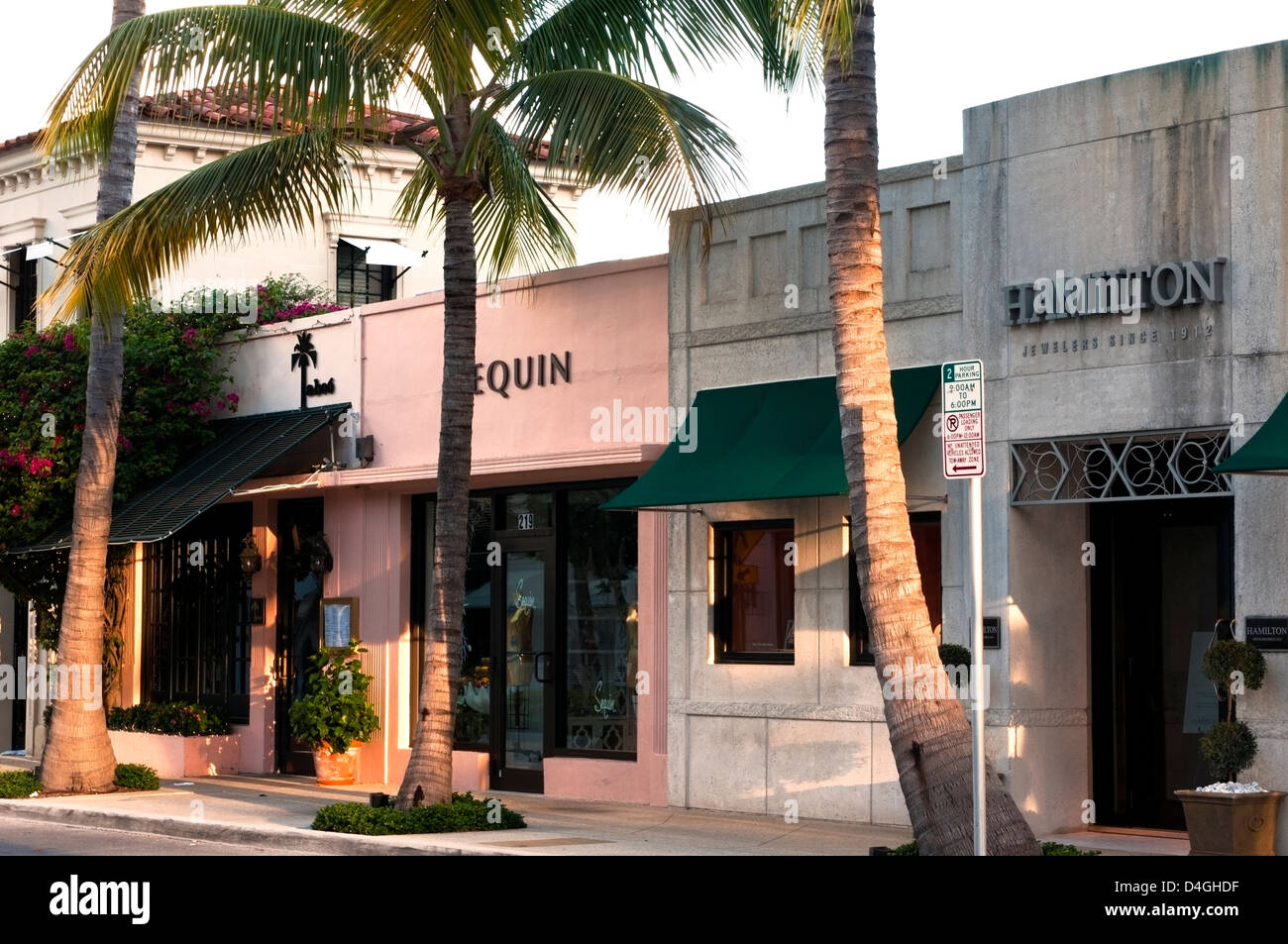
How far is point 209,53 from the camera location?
14.0 meters

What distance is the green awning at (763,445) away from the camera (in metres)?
14.5

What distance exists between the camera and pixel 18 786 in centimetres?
1756

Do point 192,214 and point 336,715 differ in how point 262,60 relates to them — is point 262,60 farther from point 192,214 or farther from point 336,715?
point 336,715

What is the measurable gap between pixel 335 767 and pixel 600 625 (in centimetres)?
362

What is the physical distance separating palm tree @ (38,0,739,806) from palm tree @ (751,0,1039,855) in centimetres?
253

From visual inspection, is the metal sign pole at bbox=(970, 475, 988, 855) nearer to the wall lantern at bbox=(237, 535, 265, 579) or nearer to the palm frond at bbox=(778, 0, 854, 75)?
the palm frond at bbox=(778, 0, 854, 75)

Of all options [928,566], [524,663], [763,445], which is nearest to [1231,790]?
[928,566]

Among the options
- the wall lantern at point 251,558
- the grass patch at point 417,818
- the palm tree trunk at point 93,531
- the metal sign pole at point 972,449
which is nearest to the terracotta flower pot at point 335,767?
the palm tree trunk at point 93,531

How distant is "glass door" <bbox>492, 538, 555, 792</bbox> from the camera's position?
1803 centimetres

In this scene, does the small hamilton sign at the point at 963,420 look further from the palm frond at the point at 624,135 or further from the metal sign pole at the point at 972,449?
the palm frond at the point at 624,135

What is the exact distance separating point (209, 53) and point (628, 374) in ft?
16.5

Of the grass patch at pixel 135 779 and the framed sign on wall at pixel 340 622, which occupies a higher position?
the framed sign on wall at pixel 340 622

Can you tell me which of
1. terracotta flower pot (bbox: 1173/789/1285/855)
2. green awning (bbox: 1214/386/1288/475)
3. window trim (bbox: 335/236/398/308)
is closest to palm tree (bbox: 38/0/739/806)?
green awning (bbox: 1214/386/1288/475)

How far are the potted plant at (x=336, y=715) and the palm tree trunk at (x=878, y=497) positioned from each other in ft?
29.8
